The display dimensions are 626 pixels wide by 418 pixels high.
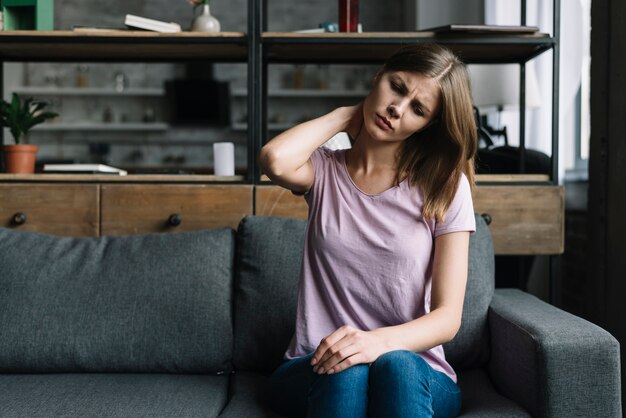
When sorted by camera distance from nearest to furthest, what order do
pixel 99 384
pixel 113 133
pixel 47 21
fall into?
pixel 99 384 < pixel 47 21 < pixel 113 133

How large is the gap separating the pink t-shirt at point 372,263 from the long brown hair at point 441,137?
0.10 feet

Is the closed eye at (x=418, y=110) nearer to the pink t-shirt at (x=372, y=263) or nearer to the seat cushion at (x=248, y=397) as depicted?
the pink t-shirt at (x=372, y=263)

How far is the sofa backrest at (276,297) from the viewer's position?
171 centimetres

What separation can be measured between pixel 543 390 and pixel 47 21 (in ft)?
6.38

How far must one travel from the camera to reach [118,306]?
1.72m

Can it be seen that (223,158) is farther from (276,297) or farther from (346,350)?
(346,350)

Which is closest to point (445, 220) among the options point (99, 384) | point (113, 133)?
point (99, 384)

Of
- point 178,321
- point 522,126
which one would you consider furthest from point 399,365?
point 522,126

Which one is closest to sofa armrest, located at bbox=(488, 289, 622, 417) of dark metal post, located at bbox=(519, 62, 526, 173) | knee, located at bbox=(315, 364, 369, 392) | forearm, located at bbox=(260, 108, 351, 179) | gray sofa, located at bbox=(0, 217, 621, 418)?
gray sofa, located at bbox=(0, 217, 621, 418)

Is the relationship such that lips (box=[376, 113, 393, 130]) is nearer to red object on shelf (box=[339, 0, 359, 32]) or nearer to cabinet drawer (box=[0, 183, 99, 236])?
red object on shelf (box=[339, 0, 359, 32])

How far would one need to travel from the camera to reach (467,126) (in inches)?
55.9

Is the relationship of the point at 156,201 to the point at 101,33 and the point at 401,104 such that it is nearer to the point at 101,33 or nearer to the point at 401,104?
the point at 101,33

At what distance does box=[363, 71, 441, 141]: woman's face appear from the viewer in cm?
137

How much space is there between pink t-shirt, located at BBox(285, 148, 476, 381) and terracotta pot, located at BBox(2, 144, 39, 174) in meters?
1.21
